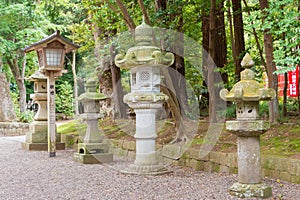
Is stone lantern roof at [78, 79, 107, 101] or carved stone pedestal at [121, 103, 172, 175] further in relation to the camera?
stone lantern roof at [78, 79, 107, 101]

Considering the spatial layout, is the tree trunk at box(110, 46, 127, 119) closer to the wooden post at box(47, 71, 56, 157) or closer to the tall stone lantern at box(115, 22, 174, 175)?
the wooden post at box(47, 71, 56, 157)

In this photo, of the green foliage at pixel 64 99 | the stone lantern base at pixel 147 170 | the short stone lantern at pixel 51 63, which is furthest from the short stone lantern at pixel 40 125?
the green foliage at pixel 64 99

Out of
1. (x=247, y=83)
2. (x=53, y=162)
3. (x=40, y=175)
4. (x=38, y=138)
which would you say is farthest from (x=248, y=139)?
(x=38, y=138)

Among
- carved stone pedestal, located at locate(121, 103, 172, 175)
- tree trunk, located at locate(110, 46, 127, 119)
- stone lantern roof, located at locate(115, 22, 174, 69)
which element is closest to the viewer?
stone lantern roof, located at locate(115, 22, 174, 69)

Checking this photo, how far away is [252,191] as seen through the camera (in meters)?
5.30

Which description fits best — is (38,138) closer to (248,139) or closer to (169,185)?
(169,185)

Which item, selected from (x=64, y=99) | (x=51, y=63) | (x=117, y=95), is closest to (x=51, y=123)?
(x=51, y=63)

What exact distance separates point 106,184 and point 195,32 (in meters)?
7.15

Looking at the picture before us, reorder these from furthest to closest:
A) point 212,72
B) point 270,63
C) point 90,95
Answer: point 212,72, point 90,95, point 270,63

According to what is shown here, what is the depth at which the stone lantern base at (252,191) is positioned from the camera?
528 centimetres

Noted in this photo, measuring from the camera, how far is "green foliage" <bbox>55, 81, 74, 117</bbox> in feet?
92.2

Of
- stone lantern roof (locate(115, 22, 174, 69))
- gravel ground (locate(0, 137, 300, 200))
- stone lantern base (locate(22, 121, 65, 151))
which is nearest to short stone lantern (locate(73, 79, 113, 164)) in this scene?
gravel ground (locate(0, 137, 300, 200))

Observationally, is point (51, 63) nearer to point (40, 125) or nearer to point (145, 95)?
point (40, 125)

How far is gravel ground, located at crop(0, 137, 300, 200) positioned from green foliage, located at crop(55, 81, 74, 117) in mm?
19544
